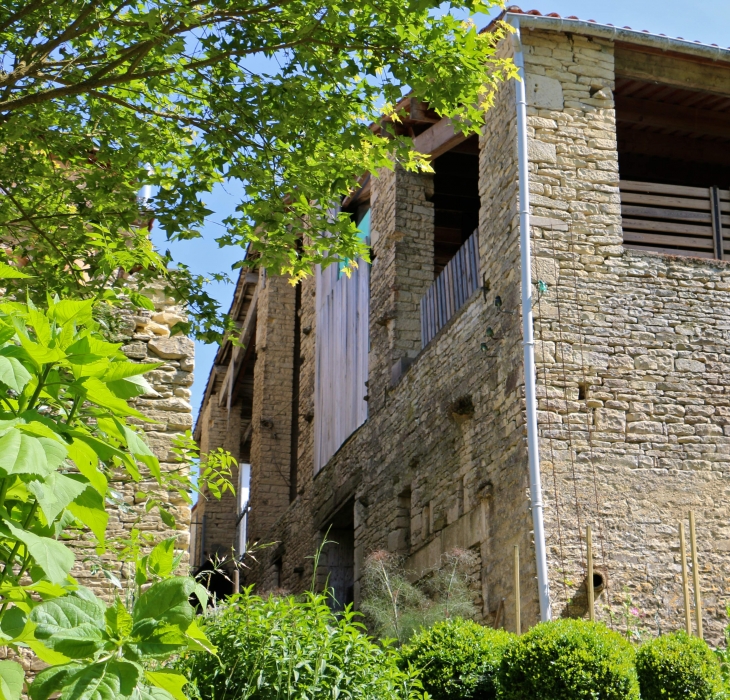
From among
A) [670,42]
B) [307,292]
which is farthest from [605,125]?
[307,292]

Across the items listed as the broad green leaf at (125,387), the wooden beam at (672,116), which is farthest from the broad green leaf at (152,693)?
the wooden beam at (672,116)

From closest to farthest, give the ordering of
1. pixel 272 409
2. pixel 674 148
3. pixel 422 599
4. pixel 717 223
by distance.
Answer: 1. pixel 422 599
2. pixel 717 223
3. pixel 674 148
4. pixel 272 409

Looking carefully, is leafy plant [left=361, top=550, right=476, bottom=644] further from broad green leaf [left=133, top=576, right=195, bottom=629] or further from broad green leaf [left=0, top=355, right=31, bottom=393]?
broad green leaf [left=0, top=355, right=31, bottom=393]

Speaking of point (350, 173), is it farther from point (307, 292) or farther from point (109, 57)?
point (307, 292)

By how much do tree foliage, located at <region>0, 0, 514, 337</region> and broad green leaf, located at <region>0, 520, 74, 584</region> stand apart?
3.81 metres

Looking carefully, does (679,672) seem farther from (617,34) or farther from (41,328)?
(617,34)

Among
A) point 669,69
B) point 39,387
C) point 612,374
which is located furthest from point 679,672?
point 669,69

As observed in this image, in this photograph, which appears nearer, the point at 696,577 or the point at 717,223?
the point at 696,577

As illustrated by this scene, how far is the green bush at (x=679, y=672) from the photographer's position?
21.2 ft

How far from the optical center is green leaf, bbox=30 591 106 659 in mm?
2105

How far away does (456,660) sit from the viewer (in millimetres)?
6395

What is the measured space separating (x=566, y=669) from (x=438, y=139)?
708cm

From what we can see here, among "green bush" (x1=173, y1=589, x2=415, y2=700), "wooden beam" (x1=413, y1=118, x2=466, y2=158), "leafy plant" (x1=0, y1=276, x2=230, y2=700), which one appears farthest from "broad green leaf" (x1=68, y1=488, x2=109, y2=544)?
"wooden beam" (x1=413, y1=118, x2=466, y2=158)

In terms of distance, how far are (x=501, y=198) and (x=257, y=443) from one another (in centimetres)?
960
